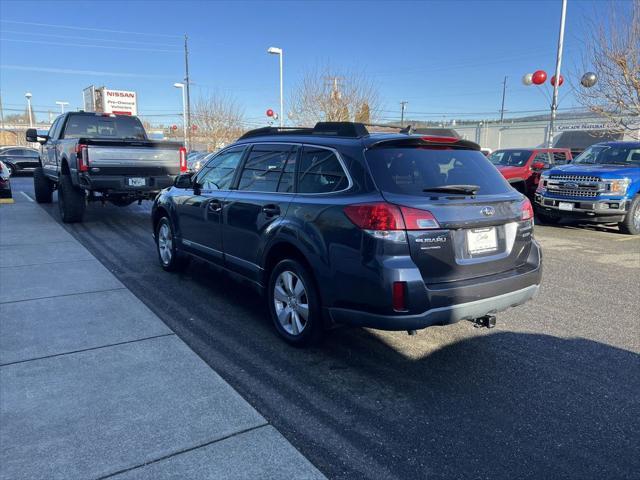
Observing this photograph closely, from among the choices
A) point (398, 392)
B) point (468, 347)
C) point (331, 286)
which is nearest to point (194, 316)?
point (331, 286)

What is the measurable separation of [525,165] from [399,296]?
11635mm

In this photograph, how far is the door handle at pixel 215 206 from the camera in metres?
4.96

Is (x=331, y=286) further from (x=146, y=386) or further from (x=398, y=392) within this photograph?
(x=146, y=386)

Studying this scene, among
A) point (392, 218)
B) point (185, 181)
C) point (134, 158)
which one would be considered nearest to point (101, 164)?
point (134, 158)

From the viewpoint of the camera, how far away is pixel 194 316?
15.5 feet

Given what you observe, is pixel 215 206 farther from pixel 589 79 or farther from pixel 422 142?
pixel 589 79

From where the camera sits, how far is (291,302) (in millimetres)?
4012

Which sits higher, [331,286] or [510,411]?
[331,286]

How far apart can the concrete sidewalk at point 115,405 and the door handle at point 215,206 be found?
1.22 meters

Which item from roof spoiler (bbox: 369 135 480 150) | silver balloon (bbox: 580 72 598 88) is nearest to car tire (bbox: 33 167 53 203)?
roof spoiler (bbox: 369 135 480 150)

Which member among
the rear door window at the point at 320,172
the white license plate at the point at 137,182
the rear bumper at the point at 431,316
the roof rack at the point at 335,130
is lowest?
the rear bumper at the point at 431,316

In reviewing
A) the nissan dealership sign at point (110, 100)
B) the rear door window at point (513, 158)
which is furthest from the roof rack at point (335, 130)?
the nissan dealership sign at point (110, 100)

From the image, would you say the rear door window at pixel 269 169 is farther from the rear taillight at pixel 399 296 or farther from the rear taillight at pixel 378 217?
the rear taillight at pixel 399 296

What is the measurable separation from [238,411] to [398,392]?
1.11 m
